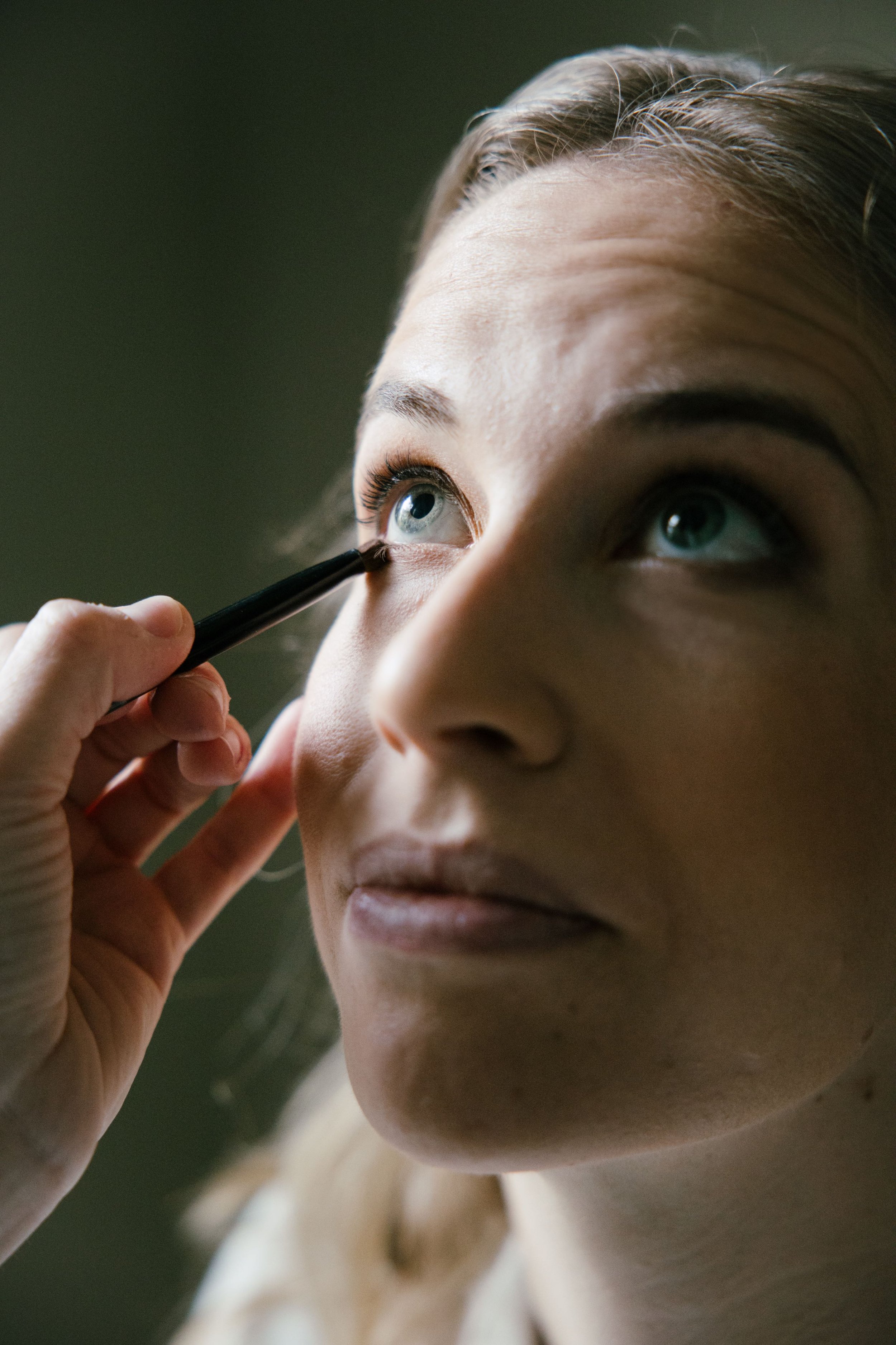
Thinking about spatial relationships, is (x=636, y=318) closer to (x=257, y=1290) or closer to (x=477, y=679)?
(x=477, y=679)

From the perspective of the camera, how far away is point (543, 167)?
892mm

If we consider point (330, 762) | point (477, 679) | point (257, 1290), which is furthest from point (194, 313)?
point (257, 1290)


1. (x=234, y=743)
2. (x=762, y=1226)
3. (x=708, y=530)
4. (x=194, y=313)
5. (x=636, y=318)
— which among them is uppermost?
(x=636, y=318)

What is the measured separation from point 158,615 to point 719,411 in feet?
1.46

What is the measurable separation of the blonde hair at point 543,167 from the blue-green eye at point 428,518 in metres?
0.30

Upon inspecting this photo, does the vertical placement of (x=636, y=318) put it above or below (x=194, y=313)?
above

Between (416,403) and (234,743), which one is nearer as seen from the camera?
(416,403)

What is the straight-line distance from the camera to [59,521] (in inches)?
59.4

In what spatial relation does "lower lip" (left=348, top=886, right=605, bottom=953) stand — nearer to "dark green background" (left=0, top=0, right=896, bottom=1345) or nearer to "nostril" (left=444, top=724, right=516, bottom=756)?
"nostril" (left=444, top=724, right=516, bottom=756)

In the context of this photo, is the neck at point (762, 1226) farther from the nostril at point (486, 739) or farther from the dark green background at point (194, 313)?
the dark green background at point (194, 313)

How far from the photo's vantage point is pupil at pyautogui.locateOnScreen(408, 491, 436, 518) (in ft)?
2.83

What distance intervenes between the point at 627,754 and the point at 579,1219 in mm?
444

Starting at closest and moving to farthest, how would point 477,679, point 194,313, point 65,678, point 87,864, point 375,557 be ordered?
point 477,679 < point 65,678 < point 375,557 < point 87,864 < point 194,313

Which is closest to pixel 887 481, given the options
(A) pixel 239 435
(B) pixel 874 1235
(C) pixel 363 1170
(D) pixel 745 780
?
(D) pixel 745 780
